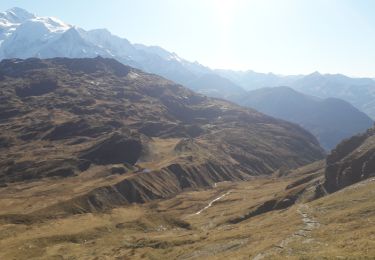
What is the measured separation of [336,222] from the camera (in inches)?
2793

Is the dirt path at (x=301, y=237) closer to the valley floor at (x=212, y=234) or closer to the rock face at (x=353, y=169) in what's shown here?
the valley floor at (x=212, y=234)

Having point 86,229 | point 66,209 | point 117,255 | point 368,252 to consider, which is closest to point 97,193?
point 66,209

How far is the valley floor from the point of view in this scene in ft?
194

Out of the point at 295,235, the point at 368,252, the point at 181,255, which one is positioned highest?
the point at 368,252

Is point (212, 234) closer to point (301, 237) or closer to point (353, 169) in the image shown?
point (301, 237)

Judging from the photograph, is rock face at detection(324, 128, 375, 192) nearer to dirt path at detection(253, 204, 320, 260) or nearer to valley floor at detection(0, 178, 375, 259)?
valley floor at detection(0, 178, 375, 259)

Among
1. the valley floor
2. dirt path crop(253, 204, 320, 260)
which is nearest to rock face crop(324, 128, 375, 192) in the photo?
the valley floor

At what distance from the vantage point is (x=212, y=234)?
93812mm

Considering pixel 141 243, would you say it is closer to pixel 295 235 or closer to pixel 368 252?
pixel 295 235

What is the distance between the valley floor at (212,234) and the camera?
59219mm

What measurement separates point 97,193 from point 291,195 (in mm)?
78198

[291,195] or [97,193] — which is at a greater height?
[291,195]

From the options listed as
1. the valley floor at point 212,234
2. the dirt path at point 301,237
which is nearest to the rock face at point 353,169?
the valley floor at point 212,234

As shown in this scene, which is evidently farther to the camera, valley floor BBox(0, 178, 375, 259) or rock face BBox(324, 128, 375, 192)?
rock face BBox(324, 128, 375, 192)
